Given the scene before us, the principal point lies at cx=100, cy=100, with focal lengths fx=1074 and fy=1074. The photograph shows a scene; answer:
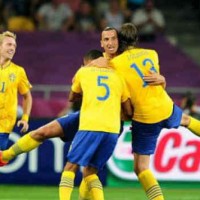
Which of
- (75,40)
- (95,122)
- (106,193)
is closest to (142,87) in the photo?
(95,122)

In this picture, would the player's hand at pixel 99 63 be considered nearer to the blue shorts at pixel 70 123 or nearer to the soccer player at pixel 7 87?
the blue shorts at pixel 70 123

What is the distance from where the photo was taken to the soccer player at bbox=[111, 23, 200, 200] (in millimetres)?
11477

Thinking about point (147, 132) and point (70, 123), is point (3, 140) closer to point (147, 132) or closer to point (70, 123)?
point (70, 123)

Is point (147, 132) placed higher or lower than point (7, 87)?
lower

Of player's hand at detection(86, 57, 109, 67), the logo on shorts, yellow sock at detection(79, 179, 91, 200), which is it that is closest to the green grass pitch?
the logo on shorts

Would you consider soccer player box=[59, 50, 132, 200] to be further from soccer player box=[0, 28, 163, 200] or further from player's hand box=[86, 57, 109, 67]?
soccer player box=[0, 28, 163, 200]

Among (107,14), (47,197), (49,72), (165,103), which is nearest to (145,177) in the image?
(165,103)

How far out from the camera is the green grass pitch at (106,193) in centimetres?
1427

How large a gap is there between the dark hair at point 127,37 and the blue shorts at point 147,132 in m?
0.83

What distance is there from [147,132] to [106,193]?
341 centimetres

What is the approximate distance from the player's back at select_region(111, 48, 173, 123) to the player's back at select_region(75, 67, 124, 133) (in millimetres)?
205

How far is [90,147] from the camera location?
439 inches

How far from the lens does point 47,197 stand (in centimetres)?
1427

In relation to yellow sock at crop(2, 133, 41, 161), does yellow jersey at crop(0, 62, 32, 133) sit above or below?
above
